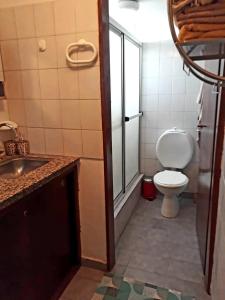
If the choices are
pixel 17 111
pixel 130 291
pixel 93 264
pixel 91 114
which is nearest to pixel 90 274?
pixel 93 264

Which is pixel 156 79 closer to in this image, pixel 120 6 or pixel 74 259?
pixel 120 6

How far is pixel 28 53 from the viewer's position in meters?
1.61

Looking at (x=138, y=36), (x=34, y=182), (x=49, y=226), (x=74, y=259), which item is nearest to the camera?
(x=34, y=182)

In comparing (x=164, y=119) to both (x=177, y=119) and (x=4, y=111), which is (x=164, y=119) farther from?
(x=4, y=111)

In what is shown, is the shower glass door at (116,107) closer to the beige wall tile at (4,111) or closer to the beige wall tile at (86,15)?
the beige wall tile at (86,15)

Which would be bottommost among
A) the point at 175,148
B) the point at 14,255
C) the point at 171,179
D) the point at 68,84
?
the point at 171,179

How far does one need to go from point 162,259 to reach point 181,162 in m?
1.19

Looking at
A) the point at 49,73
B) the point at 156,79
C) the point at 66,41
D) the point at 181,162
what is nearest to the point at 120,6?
the point at 66,41

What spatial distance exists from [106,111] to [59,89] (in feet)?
1.18

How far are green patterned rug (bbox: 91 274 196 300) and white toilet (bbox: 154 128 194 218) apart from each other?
3.25 ft

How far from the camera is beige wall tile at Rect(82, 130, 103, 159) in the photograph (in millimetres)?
1610

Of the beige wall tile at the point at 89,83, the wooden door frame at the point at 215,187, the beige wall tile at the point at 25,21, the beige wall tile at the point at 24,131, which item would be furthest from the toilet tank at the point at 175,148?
the beige wall tile at the point at 25,21

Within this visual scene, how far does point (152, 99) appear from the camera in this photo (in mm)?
2939

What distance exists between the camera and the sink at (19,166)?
5.36ft
